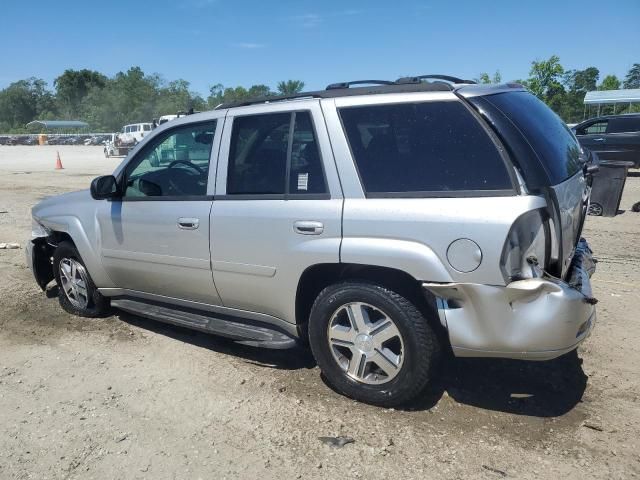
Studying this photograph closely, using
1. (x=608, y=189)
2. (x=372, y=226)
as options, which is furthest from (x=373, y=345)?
(x=608, y=189)

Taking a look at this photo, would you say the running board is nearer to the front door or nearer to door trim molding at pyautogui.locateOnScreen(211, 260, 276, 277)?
the front door

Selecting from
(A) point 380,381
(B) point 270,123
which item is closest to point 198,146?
(B) point 270,123

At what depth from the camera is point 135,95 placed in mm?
90812

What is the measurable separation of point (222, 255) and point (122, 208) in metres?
1.18

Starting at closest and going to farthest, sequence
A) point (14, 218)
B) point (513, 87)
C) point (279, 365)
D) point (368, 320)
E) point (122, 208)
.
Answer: point (368, 320) < point (513, 87) < point (279, 365) < point (122, 208) < point (14, 218)

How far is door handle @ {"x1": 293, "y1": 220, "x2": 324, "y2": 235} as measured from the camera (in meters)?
3.32

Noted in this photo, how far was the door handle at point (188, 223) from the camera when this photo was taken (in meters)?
3.89

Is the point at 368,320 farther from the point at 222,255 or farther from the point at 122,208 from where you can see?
the point at 122,208

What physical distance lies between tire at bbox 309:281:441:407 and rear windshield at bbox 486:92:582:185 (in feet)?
3.72

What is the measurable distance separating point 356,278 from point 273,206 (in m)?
0.73

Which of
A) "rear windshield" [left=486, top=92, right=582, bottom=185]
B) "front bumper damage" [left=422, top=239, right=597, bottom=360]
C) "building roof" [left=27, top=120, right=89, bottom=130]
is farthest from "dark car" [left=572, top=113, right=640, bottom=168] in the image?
"building roof" [left=27, top=120, right=89, bottom=130]

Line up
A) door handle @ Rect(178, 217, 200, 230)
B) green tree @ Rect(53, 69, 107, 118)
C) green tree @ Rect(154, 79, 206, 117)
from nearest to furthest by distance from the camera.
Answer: door handle @ Rect(178, 217, 200, 230) < green tree @ Rect(154, 79, 206, 117) < green tree @ Rect(53, 69, 107, 118)

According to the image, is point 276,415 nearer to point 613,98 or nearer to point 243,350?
point 243,350

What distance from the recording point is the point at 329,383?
12.1 feet
